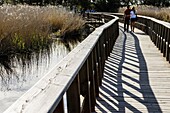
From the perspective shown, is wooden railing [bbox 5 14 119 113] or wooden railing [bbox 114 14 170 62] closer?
wooden railing [bbox 5 14 119 113]

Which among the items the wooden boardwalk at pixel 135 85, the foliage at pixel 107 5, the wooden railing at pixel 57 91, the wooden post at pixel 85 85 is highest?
the wooden railing at pixel 57 91

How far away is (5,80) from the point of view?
24.7ft

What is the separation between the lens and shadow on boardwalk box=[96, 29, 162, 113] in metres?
4.67

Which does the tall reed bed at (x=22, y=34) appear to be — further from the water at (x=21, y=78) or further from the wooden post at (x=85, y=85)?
the wooden post at (x=85, y=85)

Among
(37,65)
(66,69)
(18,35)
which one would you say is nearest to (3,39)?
(18,35)

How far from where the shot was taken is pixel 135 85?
235 inches

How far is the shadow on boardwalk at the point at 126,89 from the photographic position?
15.3 feet

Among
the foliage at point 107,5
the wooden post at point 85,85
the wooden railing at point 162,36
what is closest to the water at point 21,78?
the wooden post at point 85,85

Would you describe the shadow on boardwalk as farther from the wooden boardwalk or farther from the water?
the water

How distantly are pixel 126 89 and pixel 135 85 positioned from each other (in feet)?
1.13

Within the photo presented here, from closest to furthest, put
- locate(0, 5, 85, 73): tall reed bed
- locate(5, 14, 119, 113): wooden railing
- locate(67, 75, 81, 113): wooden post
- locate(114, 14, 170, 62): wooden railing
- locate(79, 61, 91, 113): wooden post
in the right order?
locate(5, 14, 119, 113): wooden railing → locate(67, 75, 81, 113): wooden post → locate(79, 61, 91, 113): wooden post → locate(114, 14, 170, 62): wooden railing → locate(0, 5, 85, 73): tall reed bed

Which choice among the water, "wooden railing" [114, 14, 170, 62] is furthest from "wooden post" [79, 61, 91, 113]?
"wooden railing" [114, 14, 170, 62]

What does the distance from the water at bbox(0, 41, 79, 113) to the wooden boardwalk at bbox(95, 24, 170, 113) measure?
1572 mm

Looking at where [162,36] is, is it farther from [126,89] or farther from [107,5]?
[107,5]
